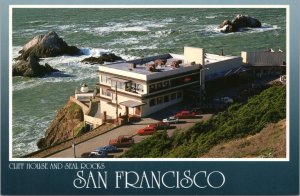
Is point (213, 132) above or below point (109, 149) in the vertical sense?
above

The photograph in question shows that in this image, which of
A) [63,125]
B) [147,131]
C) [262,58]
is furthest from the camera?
[262,58]

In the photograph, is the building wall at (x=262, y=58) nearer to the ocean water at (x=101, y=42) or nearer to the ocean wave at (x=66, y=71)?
the ocean water at (x=101, y=42)

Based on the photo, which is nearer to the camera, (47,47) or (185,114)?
(185,114)

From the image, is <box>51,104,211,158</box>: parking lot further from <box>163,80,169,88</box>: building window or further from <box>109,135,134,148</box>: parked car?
<box>163,80,169,88</box>: building window

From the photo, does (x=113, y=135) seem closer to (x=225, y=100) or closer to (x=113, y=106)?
(x=113, y=106)

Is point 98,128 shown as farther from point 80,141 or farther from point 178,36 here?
point 178,36

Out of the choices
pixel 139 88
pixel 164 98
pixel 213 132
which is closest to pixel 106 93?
pixel 139 88
